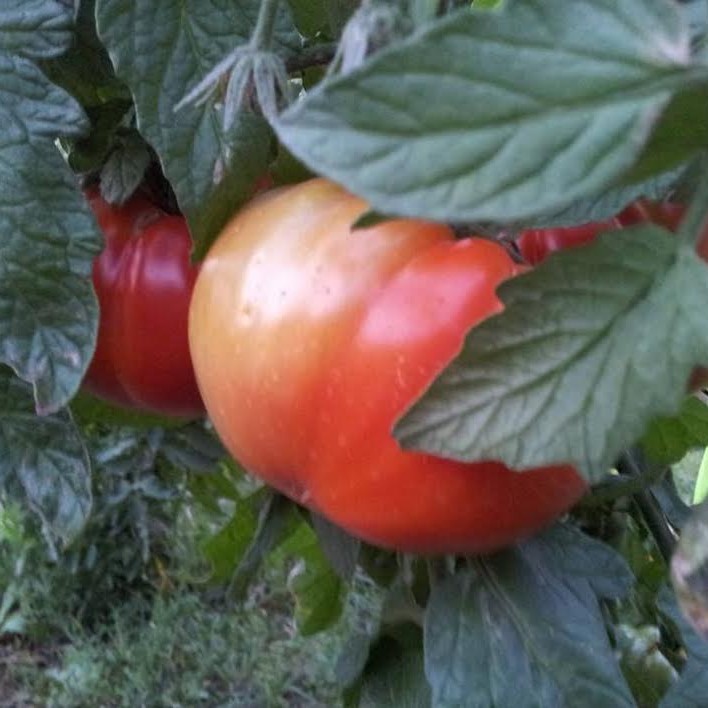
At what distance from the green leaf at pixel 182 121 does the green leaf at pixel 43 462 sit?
0.11 metres

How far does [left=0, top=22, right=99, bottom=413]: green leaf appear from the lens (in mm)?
Result: 440

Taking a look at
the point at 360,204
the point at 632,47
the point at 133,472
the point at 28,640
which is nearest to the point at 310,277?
the point at 360,204

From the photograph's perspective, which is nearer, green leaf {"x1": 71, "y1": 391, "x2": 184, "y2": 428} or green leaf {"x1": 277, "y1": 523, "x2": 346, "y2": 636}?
green leaf {"x1": 71, "y1": 391, "x2": 184, "y2": 428}

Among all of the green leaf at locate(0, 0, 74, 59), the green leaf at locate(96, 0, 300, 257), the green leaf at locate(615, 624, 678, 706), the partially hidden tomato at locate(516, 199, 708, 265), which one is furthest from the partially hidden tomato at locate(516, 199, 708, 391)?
the green leaf at locate(615, 624, 678, 706)

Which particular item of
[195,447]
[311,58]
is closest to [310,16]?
[311,58]

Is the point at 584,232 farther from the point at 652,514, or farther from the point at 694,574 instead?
the point at 652,514

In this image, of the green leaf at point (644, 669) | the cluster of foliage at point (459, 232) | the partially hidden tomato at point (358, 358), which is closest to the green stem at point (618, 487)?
the cluster of foliage at point (459, 232)

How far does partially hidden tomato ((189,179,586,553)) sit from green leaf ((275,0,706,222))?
10 cm

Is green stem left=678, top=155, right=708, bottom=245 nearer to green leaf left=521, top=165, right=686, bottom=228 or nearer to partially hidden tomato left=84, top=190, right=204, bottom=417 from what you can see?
green leaf left=521, top=165, right=686, bottom=228

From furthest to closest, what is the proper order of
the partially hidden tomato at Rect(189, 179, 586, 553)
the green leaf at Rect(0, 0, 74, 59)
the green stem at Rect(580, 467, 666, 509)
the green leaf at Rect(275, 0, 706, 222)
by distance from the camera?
the green stem at Rect(580, 467, 666, 509)
the green leaf at Rect(0, 0, 74, 59)
the partially hidden tomato at Rect(189, 179, 586, 553)
the green leaf at Rect(275, 0, 706, 222)

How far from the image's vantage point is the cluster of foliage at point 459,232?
26cm

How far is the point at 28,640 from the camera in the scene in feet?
8.96

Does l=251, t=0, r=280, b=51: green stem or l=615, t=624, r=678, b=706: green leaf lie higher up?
l=251, t=0, r=280, b=51: green stem

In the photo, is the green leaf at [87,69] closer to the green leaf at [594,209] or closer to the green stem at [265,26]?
the green stem at [265,26]
